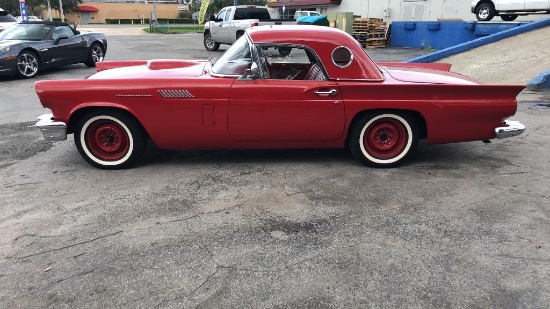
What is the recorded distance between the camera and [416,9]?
26.2 meters

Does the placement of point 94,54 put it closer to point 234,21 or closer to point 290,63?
point 234,21

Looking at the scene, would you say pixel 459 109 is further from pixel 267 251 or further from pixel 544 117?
pixel 544 117

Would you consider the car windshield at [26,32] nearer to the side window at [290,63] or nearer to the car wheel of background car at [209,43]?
the car wheel of background car at [209,43]

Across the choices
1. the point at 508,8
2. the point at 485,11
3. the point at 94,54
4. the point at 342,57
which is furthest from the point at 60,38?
the point at 508,8

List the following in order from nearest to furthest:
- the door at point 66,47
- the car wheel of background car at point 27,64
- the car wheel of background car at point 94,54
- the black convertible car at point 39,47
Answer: the black convertible car at point 39,47
the car wheel of background car at point 27,64
the door at point 66,47
the car wheel of background car at point 94,54

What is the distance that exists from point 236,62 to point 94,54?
33.2ft

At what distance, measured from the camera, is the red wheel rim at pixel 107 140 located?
173 inches

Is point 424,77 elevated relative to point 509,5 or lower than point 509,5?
lower

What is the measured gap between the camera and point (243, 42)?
4.57 meters

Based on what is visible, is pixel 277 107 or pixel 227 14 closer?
pixel 277 107

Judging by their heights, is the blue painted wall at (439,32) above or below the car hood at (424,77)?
above

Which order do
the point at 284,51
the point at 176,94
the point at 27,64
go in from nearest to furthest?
the point at 176,94 → the point at 284,51 → the point at 27,64

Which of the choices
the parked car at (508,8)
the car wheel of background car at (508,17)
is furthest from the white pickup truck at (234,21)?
the car wheel of background car at (508,17)

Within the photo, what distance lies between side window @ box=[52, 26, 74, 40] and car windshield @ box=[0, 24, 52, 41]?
182 millimetres
